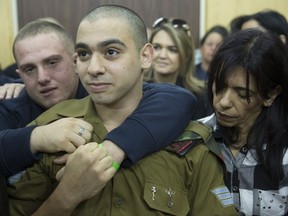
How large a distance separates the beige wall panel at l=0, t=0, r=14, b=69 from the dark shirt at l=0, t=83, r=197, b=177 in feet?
8.64

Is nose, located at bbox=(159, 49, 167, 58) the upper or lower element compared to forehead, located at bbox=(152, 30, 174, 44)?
lower

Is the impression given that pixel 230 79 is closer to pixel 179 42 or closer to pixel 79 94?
pixel 79 94

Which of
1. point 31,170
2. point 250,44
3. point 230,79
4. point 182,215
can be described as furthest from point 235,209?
point 31,170

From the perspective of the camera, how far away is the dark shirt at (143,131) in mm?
1176

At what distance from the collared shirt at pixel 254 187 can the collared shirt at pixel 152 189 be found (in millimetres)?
99

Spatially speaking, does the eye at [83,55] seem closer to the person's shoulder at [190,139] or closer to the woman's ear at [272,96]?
the person's shoulder at [190,139]

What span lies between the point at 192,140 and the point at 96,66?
420 mm

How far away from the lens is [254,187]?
1339 mm

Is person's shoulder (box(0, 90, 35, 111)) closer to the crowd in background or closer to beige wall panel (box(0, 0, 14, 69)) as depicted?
the crowd in background

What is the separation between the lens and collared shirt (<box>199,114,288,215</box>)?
133cm

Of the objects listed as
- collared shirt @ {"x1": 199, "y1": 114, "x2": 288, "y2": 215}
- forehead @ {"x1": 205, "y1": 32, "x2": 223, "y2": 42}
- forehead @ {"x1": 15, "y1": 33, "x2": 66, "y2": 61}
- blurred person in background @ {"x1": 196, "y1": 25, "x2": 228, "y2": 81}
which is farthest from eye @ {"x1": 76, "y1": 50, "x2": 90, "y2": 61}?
forehead @ {"x1": 205, "y1": 32, "x2": 223, "y2": 42}

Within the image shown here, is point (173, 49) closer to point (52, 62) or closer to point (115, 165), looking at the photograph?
point (52, 62)

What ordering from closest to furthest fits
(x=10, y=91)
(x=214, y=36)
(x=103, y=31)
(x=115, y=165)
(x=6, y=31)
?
1. (x=115, y=165)
2. (x=103, y=31)
3. (x=10, y=91)
4. (x=214, y=36)
5. (x=6, y=31)

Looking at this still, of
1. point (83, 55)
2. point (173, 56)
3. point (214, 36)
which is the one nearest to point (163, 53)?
point (173, 56)
